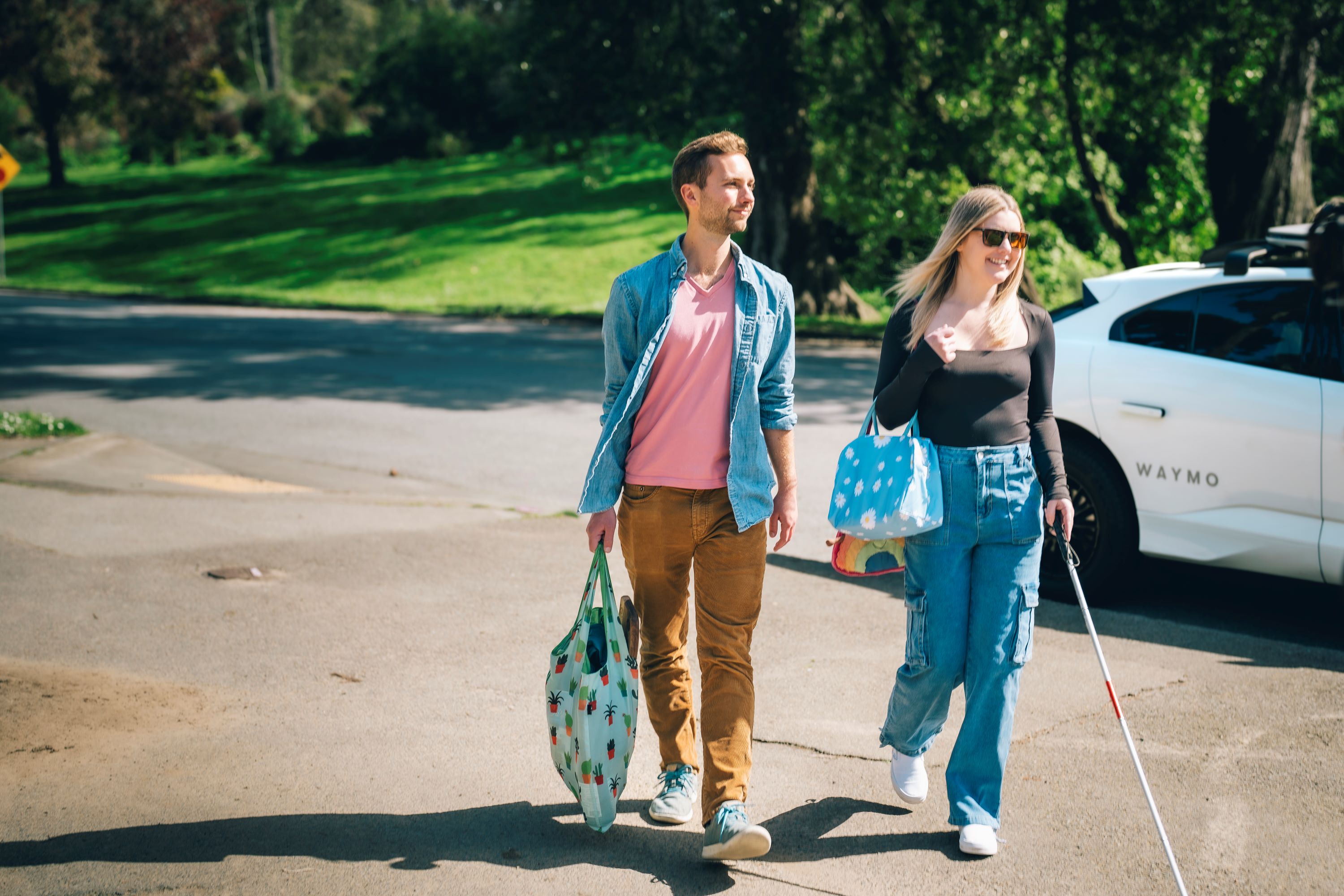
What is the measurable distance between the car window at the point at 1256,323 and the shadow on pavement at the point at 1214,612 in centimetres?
114

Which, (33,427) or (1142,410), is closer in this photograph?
(1142,410)

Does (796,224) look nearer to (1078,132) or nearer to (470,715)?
(1078,132)

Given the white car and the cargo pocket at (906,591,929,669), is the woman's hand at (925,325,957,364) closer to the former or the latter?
the cargo pocket at (906,591,929,669)

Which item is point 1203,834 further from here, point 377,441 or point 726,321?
point 377,441

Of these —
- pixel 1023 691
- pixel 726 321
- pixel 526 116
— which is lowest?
pixel 1023 691

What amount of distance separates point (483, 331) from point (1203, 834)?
1685 cm

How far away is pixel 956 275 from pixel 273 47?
76.4 metres

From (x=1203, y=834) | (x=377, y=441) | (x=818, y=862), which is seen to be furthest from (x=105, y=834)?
(x=377, y=441)

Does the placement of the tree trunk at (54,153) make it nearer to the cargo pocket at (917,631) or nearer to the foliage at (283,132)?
the foliage at (283,132)

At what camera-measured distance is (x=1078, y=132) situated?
16.1 metres

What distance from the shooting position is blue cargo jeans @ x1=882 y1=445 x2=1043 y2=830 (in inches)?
146

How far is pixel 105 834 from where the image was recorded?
373cm

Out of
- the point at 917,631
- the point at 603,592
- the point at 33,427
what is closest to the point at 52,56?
the point at 33,427

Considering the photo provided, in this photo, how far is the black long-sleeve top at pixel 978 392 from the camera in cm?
372
